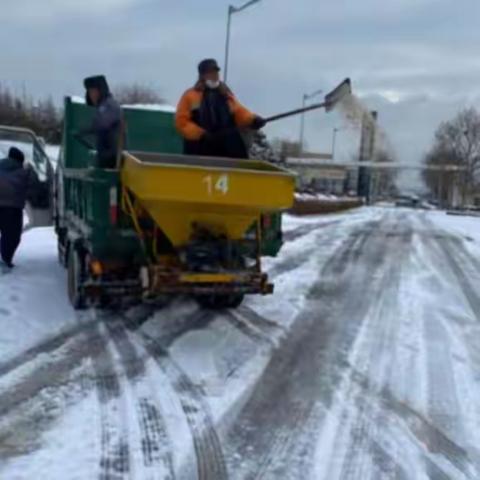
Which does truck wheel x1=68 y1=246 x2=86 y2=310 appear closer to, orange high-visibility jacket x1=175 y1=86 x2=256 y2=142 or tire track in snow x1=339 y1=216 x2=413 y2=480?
orange high-visibility jacket x1=175 y1=86 x2=256 y2=142

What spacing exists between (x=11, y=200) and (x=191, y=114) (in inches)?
134

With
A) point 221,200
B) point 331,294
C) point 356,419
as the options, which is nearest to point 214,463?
point 356,419

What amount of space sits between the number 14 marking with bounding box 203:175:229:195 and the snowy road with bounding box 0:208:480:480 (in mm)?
1424

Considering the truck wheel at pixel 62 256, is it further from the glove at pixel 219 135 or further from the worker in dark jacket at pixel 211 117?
the glove at pixel 219 135

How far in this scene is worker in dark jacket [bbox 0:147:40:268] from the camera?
1076cm

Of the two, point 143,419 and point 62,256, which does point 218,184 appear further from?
point 62,256

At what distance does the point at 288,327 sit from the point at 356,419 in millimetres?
3007

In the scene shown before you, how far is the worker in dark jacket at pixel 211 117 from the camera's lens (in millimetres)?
8445

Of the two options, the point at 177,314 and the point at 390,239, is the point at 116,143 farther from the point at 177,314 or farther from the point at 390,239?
the point at 390,239

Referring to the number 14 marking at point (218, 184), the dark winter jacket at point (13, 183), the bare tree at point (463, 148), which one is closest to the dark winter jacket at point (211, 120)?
the number 14 marking at point (218, 184)

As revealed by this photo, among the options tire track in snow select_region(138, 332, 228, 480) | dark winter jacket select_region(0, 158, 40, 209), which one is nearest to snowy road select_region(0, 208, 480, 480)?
tire track in snow select_region(138, 332, 228, 480)

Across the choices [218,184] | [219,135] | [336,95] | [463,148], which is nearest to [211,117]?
[219,135]

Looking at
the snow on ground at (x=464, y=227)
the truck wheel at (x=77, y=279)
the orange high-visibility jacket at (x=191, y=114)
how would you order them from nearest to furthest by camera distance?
1. the orange high-visibility jacket at (x=191, y=114)
2. the truck wheel at (x=77, y=279)
3. the snow on ground at (x=464, y=227)

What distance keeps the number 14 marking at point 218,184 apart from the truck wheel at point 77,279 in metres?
2.19
